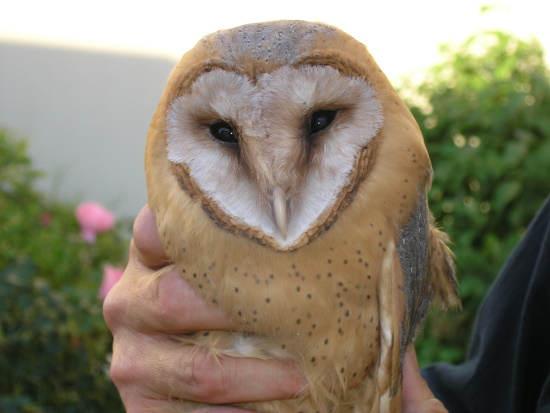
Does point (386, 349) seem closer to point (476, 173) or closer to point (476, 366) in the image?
point (476, 366)

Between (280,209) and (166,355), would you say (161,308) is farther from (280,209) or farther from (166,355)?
(280,209)

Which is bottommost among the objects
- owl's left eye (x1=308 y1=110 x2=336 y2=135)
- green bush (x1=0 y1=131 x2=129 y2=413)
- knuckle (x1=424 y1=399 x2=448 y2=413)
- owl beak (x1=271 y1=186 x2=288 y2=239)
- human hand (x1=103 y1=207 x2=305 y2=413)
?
green bush (x1=0 y1=131 x2=129 y2=413)

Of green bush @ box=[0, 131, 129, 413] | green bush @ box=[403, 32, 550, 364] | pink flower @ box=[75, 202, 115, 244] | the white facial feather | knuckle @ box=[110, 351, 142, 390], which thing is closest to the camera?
the white facial feather

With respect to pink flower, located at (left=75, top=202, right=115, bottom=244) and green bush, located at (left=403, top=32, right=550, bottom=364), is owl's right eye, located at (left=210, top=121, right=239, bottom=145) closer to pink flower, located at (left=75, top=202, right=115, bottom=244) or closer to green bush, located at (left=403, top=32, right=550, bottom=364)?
green bush, located at (left=403, top=32, right=550, bottom=364)

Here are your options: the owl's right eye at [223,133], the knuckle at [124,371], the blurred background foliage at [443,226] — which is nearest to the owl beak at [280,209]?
the owl's right eye at [223,133]

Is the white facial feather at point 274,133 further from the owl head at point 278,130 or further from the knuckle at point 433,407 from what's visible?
the knuckle at point 433,407

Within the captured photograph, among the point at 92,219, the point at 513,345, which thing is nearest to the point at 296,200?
the point at 513,345

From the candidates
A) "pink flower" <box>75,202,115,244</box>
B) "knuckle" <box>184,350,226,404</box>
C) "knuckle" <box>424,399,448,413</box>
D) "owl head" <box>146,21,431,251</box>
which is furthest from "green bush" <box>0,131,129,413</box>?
"knuckle" <box>424,399,448,413</box>

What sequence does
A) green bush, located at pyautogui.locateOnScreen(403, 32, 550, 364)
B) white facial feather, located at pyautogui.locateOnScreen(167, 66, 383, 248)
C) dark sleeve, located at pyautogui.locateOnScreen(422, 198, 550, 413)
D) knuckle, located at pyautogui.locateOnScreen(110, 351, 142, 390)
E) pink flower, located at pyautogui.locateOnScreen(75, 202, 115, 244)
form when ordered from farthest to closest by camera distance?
pink flower, located at pyautogui.locateOnScreen(75, 202, 115, 244)
green bush, located at pyautogui.locateOnScreen(403, 32, 550, 364)
dark sleeve, located at pyautogui.locateOnScreen(422, 198, 550, 413)
knuckle, located at pyautogui.locateOnScreen(110, 351, 142, 390)
white facial feather, located at pyautogui.locateOnScreen(167, 66, 383, 248)
